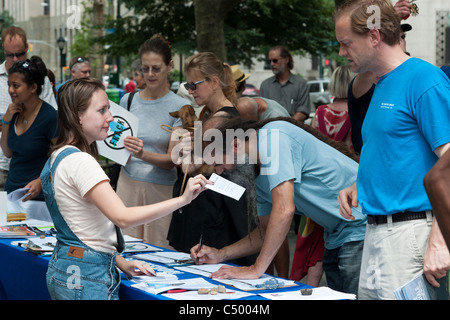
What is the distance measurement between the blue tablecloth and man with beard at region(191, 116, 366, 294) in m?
0.45

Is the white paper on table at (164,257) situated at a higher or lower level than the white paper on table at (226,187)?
lower

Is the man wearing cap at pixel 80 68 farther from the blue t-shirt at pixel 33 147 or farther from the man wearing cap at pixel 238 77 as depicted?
the blue t-shirt at pixel 33 147

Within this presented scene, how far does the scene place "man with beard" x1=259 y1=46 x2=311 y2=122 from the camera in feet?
23.1

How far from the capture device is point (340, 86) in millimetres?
5000

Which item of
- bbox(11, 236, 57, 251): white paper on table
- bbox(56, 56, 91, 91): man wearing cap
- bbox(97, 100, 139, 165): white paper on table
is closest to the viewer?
bbox(11, 236, 57, 251): white paper on table

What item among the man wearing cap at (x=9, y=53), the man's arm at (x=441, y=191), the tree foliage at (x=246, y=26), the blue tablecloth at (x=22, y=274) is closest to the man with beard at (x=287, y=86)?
the man wearing cap at (x=9, y=53)

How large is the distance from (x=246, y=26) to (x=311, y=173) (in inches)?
627

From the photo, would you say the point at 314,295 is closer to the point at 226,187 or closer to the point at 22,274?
the point at 226,187

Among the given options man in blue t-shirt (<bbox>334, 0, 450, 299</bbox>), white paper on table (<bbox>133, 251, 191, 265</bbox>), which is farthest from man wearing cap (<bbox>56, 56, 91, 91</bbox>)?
man in blue t-shirt (<bbox>334, 0, 450, 299</bbox>)

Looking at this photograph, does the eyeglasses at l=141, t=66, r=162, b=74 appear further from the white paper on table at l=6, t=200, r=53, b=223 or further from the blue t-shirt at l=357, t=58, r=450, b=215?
the blue t-shirt at l=357, t=58, r=450, b=215

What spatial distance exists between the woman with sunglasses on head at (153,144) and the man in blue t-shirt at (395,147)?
2.02 metres

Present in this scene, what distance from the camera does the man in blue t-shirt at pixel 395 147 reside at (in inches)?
83.4

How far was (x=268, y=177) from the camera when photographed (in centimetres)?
277
